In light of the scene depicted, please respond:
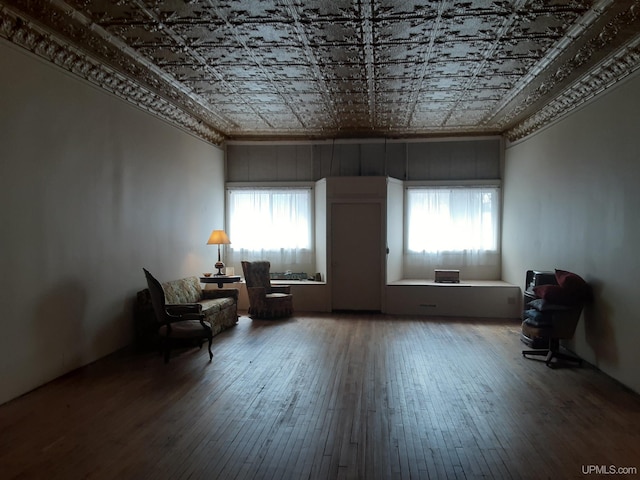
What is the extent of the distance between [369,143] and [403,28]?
492 cm

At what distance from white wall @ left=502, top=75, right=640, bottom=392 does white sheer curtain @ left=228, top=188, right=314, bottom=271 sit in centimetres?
421

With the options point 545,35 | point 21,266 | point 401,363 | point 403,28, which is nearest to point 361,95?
point 403,28

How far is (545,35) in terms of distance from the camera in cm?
439

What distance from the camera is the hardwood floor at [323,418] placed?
2.99m

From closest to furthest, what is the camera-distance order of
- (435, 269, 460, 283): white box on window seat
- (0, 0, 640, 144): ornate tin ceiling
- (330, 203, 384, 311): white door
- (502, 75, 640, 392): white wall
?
(0, 0, 640, 144): ornate tin ceiling, (502, 75, 640, 392): white wall, (435, 269, 460, 283): white box on window seat, (330, 203, 384, 311): white door

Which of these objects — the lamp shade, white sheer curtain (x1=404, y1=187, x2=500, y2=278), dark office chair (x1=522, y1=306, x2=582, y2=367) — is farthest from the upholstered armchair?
dark office chair (x1=522, y1=306, x2=582, y2=367)

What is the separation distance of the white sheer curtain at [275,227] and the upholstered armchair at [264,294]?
3.19 feet

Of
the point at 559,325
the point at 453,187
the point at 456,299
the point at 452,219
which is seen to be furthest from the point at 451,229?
the point at 559,325

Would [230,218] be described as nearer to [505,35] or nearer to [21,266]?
[21,266]

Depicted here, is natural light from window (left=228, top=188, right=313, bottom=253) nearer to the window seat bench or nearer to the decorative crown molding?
the window seat bench

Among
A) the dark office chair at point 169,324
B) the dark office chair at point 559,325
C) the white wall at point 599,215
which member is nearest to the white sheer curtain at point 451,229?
the white wall at point 599,215

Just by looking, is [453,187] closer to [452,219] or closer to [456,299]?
[452,219]

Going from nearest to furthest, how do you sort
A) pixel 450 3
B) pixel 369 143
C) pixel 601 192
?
pixel 450 3 < pixel 601 192 < pixel 369 143

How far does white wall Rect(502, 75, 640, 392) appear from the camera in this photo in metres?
4.51
